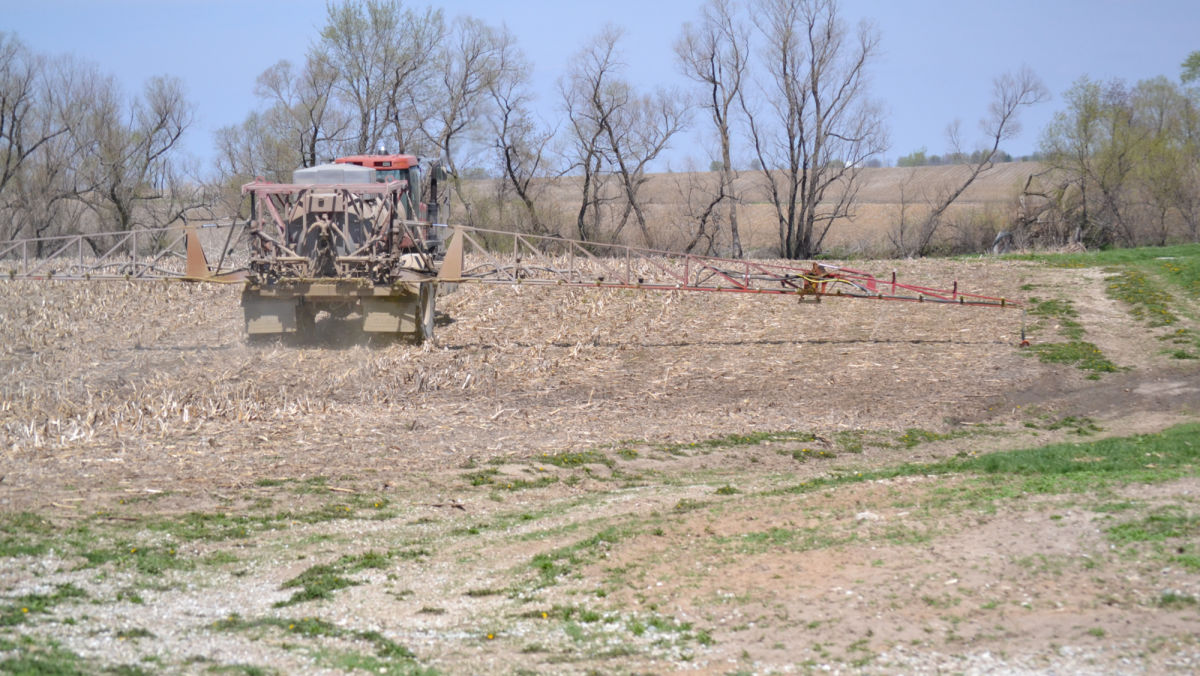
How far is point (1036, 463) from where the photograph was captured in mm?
9812

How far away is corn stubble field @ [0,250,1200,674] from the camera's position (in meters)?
5.91

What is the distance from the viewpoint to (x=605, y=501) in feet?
31.0

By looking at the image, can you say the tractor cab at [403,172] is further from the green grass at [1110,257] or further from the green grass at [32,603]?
the green grass at [1110,257]

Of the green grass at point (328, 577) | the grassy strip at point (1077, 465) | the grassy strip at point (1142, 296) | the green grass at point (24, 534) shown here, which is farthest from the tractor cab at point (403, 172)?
the grassy strip at point (1142, 296)

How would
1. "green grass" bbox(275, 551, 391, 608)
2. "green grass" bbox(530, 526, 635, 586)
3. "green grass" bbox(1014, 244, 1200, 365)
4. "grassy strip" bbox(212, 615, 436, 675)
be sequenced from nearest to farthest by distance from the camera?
"grassy strip" bbox(212, 615, 436, 675)
"green grass" bbox(275, 551, 391, 608)
"green grass" bbox(530, 526, 635, 586)
"green grass" bbox(1014, 244, 1200, 365)

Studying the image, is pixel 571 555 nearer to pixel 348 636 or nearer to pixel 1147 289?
pixel 348 636

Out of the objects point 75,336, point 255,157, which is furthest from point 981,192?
point 75,336

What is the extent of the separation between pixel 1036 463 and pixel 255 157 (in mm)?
35794

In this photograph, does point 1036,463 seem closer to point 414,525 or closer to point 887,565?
point 887,565

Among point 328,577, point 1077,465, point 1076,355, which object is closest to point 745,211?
point 1076,355

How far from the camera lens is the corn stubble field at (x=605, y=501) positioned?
591 centimetres

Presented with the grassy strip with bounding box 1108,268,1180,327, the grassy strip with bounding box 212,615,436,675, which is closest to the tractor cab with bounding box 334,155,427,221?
the grassy strip with bounding box 212,615,436,675

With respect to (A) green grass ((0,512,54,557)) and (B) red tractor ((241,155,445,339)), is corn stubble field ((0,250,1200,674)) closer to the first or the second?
(A) green grass ((0,512,54,557))

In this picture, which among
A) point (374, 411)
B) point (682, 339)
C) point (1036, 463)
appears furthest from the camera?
point (682, 339)
